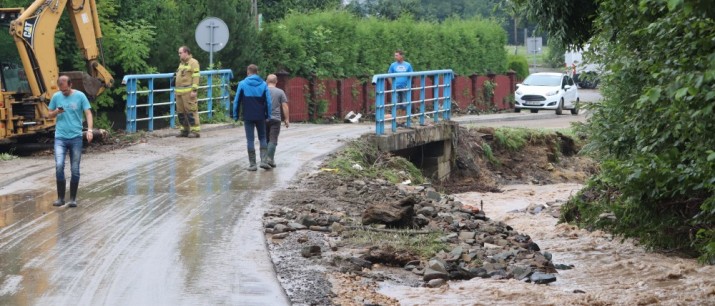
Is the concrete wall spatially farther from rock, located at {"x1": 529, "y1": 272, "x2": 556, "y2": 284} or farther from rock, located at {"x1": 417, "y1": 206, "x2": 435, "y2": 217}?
rock, located at {"x1": 529, "y1": 272, "x2": 556, "y2": 284}

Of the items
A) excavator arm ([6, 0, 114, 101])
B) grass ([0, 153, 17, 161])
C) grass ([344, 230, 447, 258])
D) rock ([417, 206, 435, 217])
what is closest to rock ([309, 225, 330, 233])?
grass ([344, 230, 447, 258])

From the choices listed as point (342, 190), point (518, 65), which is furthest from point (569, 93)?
point (342, 190)

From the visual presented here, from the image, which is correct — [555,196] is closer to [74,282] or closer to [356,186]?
[356,186]

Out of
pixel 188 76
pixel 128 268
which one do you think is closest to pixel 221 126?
pixel 188 76

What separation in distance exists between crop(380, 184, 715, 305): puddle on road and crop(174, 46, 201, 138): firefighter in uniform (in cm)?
769

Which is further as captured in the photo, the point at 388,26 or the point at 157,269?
the point at 388,26

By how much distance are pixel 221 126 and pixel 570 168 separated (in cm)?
958

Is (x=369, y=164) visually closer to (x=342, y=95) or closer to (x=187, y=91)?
(x=187, y=91)

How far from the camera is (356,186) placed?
675 inches

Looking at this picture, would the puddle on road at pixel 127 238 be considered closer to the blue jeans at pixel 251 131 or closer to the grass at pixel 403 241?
the blue jeans at pixel 251 131

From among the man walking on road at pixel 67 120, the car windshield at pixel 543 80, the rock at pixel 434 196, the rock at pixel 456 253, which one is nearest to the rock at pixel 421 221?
the rock at pixel 456 253

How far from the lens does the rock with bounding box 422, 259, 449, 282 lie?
37.8 feet

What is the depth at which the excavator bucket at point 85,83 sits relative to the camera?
22641mm

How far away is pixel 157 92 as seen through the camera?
2742cm
